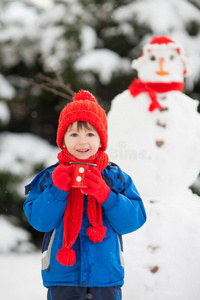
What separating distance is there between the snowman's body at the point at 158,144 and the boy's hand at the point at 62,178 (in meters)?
0.80

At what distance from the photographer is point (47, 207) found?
91 centimetres

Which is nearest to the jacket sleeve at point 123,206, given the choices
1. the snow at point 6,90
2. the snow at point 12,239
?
the snow at point 12,239

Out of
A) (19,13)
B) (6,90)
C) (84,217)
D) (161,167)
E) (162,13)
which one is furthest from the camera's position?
(19,13)

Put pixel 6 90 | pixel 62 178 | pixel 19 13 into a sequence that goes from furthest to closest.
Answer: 1. pixel 19 13
2. pixel 6 90
3. pixel 62 178

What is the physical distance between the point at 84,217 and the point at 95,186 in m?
0.14

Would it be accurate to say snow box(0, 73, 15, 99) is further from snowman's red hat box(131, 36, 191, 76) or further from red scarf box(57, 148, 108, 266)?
red scarf box(57, 148, 108, 266)

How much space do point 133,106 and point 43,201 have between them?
909 mm

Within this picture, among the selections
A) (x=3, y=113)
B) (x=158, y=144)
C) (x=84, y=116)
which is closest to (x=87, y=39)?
(x=3, y=113)

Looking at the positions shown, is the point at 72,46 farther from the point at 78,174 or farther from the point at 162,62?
the point at 78,174

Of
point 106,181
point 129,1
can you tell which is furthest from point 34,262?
point 129,1

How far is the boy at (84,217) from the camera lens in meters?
0.92

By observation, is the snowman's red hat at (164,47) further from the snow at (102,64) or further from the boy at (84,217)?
the snow at (102,64)

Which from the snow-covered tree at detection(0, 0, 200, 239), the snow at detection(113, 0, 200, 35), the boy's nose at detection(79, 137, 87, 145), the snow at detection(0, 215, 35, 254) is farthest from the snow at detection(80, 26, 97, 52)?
the boy's nose at detection(79, 137, 87, 145)

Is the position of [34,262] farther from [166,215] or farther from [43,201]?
[43,201]
